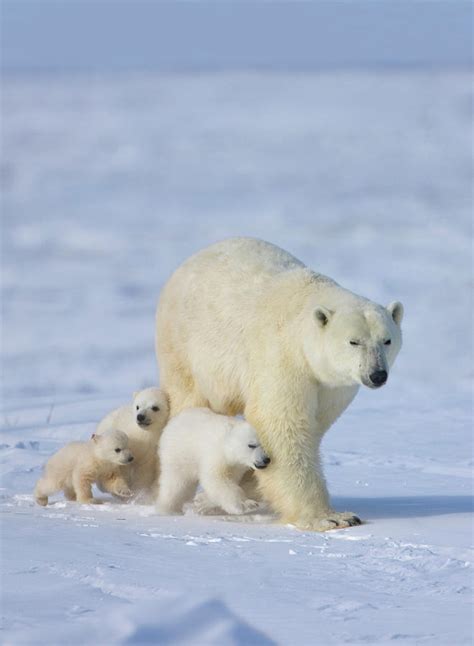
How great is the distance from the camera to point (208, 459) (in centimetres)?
584

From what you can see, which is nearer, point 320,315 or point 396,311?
point 320,315

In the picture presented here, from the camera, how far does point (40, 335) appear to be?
13.0 m

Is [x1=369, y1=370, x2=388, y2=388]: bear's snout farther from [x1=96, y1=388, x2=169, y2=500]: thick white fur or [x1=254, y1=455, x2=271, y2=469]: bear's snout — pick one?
[x1=96, y1=388, x2=169, y2=500]: thick white fur

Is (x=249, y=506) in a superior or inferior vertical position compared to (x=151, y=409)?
inferior

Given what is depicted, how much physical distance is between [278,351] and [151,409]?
976 mm

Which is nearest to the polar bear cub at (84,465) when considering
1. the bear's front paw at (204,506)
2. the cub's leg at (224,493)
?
the bear's front paw at (204,506)

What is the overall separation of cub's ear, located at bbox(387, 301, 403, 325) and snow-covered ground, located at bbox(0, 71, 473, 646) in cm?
88

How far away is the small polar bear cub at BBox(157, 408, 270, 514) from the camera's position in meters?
5.69

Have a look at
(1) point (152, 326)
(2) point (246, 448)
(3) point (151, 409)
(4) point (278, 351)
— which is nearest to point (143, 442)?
(3) point (151, 409)

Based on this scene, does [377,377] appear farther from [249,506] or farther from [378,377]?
[249,506]

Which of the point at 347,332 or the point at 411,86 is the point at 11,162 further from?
the point at 347,332

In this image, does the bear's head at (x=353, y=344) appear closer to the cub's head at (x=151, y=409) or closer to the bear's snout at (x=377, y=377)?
the bear's snout at (x=377, y=377)

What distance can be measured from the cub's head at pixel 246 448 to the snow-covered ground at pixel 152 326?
293 mm

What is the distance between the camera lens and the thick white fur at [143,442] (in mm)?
6418
